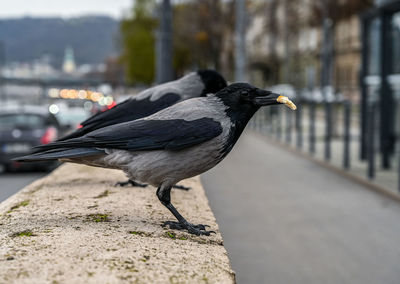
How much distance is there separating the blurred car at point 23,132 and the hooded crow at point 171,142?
10987 mm

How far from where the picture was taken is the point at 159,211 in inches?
154

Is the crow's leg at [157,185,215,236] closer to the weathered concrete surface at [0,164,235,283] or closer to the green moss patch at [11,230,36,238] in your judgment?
the weathered concrete surface at [0,164,235,283]

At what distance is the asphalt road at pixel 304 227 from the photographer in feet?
19.8

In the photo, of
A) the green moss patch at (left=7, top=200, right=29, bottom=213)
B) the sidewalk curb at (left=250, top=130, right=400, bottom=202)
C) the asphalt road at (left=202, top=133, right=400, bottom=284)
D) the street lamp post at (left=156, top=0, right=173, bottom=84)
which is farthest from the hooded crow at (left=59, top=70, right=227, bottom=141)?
A: the street lamp post at (left=156, top=0, right=173, bottom=84)

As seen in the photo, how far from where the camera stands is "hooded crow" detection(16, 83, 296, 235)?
3193 millimetres

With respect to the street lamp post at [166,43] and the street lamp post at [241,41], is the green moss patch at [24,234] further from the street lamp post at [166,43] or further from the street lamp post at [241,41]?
the street lamp post at [241,41]

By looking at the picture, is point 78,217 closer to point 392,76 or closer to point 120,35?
point 392,76

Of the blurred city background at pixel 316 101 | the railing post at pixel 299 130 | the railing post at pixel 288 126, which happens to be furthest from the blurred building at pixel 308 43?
the railing post at pixel 299 130

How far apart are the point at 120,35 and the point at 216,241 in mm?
81762

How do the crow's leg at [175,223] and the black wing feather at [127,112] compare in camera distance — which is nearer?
the crow's leg at [175,223]

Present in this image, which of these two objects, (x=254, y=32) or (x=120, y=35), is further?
(x=254, y=32)

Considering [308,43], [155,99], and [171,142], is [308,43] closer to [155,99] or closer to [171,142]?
[155,99]

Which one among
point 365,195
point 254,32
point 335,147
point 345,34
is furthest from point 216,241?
point 254,32

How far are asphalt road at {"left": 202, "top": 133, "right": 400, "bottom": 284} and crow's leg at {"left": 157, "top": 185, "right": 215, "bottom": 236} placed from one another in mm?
2555
